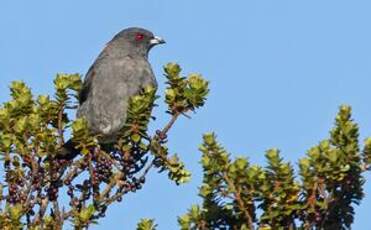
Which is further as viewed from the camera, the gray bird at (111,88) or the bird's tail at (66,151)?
the gray bird at (111,88)

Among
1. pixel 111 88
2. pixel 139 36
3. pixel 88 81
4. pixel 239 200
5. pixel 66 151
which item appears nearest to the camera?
pixel 239 200

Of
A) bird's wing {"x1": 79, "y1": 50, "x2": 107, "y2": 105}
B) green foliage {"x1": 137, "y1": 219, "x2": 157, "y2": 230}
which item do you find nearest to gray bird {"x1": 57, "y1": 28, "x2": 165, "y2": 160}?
bird's wing {"x1": 79, "y1": 50, "x2": 107, "y2": 105}

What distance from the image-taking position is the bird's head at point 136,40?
471 inches

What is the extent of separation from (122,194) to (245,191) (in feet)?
3.69

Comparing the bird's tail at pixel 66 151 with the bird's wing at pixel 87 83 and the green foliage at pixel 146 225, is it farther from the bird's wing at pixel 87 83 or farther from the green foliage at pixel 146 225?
the bird's wing at pixel 87 83

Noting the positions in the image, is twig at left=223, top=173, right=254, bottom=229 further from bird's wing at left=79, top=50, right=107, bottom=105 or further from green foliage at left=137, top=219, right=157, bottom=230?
bird's wing at left=79, top=50, right=107, bottom=105

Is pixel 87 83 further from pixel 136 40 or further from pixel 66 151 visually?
pixel 66 151

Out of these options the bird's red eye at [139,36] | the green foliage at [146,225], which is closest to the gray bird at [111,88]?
the bird's red eye at [139,36]

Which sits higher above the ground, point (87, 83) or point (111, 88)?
point (87, 83)

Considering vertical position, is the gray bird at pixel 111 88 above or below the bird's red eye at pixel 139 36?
below

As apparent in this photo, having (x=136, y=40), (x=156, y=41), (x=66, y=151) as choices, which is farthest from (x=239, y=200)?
(x=156, y=41)

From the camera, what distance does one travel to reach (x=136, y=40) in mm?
12297

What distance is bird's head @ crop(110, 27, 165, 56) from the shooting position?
11953 millimetres

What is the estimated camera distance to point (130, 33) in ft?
40.9
